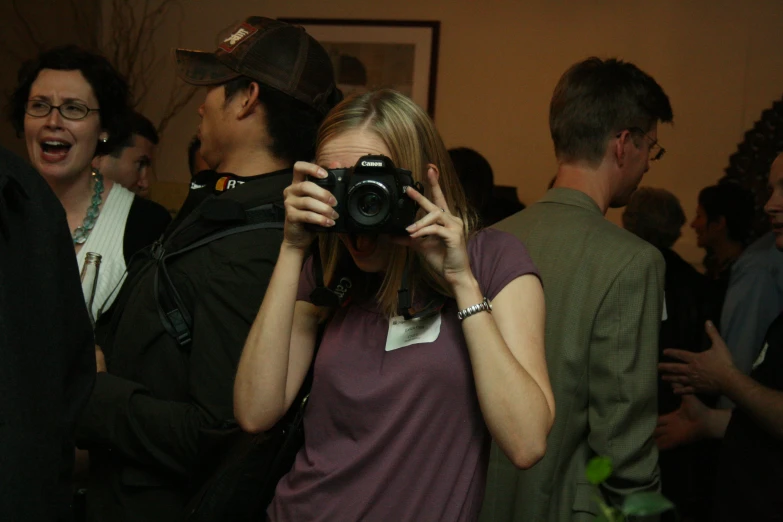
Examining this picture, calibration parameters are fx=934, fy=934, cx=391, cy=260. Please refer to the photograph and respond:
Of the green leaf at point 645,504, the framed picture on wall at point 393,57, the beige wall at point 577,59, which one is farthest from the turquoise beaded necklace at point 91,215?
the framed picture on wall at point 393,57

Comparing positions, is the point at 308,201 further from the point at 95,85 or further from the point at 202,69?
the point at 95,85

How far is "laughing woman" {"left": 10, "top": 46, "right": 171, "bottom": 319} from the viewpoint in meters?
2.28

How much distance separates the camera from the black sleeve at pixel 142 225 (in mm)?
2279

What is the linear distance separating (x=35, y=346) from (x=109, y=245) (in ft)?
3.72

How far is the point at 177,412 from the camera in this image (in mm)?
1710

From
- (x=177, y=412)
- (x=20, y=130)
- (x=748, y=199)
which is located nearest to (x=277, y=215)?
(x=177, y=412)

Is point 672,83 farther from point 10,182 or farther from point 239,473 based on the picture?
point 10,182

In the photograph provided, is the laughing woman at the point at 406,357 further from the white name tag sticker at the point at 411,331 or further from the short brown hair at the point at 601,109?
the short brown hair at the point at 601,109

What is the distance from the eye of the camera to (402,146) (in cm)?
139

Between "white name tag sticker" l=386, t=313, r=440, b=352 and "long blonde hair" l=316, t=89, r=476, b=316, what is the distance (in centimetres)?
2

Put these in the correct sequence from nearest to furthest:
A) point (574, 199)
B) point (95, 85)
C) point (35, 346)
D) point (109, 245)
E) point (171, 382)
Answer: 1. point (35, 346)
2. point (171, 382)
3. point (574, 199)
4. point (109, 245)
5. point (95, 85)

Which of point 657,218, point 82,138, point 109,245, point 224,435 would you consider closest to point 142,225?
point 109,245

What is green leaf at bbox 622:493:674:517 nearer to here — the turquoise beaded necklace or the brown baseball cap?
the brown baseball cap

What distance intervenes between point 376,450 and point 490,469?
2.20 feet
